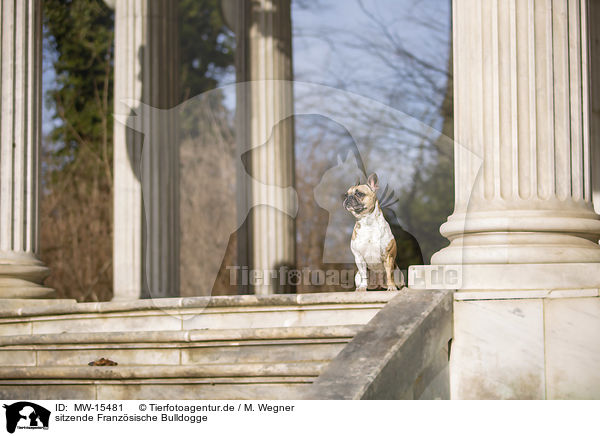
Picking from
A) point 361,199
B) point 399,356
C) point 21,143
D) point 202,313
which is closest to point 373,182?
point 361,199

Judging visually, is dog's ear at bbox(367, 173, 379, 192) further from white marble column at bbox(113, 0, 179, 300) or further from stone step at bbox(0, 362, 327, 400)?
white marble column at bbox(113, 0, 179, 300)

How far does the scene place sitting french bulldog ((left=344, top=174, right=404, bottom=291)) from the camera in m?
17.4

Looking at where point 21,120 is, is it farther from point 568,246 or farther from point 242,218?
point 568,246

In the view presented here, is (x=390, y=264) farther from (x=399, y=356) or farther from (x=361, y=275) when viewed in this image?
(x=399, y=356)

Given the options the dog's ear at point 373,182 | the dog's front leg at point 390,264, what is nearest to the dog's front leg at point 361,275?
the dog's front leg at point 390,264

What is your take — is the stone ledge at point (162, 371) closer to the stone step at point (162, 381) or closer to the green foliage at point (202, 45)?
the stone step at point (162, 381)

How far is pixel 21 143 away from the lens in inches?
952

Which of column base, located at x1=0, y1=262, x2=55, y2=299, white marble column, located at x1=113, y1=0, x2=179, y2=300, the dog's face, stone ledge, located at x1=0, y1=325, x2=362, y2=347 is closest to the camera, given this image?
stone ledge, located at x1=0, y1=325, x2=362, y2=347

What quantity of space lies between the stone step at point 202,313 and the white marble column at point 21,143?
2.71 meters

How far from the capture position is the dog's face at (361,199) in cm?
1739

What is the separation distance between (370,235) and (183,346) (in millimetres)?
4194

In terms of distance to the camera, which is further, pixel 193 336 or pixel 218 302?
pixel 218 302
